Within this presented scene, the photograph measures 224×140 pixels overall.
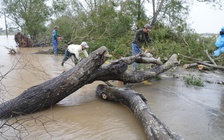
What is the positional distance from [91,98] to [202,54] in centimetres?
576

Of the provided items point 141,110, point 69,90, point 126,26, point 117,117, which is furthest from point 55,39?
point 141,110

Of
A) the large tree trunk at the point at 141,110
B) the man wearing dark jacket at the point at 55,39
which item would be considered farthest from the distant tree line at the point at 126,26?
the large tree trunk at the point at 141,110

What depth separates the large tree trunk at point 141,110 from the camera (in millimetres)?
2855

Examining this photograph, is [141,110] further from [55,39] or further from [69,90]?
[55,39]

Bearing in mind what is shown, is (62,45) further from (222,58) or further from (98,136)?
(98,136)

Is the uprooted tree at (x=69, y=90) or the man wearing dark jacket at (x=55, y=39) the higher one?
the man wearing dark jacket at (x=55, y=39)

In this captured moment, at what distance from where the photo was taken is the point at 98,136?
3.26 m

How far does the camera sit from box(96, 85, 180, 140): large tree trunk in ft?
9.37

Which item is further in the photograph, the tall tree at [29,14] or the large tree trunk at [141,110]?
the tall tree at [29,14]

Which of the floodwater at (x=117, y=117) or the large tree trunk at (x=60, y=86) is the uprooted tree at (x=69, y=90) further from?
the floodwater at (x=117, y=117)

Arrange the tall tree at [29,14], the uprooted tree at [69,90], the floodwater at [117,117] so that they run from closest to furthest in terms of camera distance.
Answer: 1. the floodwater at [117,117]
2. the uprooted tree at [69,90]
3. the tall tree at [29,14]

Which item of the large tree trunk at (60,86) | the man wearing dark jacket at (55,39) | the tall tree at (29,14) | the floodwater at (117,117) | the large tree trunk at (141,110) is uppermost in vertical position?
the tall tree at (29,14)

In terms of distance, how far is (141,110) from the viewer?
12.0 ft

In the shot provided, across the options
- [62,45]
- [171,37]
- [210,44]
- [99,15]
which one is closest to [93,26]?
[99,15]
